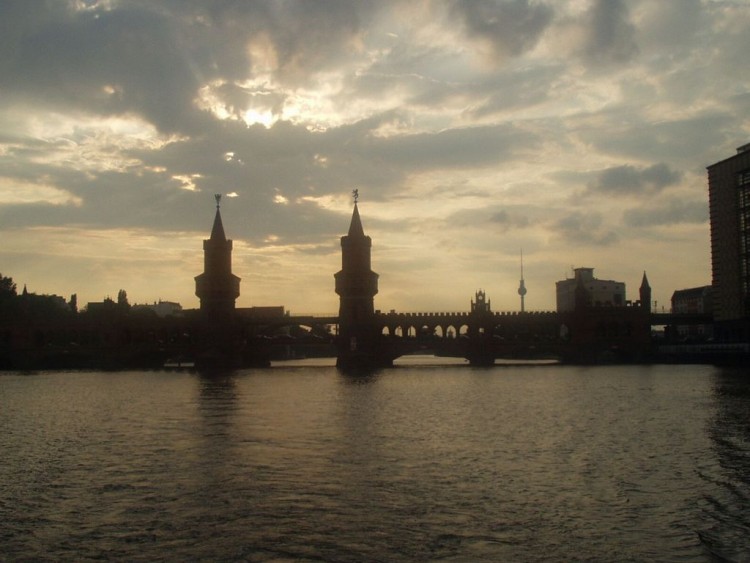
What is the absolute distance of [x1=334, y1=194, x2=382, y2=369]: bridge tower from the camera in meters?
111

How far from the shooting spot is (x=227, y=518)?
1973 centimetres

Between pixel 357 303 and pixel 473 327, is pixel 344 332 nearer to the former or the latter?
pixel 357 303

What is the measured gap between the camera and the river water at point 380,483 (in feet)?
57.5

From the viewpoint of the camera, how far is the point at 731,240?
327 ft

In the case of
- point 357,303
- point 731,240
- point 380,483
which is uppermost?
point 731,240

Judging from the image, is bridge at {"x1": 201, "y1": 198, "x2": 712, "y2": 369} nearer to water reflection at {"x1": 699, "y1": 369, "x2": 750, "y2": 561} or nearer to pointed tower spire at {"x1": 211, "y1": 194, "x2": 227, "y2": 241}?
pointed tower spire at {"x1": 211, "y1": 194, "x2": 227, "y2": 241}

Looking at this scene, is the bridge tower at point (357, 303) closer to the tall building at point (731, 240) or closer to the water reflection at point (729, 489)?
the tall building at point (731, 240)

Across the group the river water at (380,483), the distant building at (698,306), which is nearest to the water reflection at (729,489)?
the river water at (380,483)

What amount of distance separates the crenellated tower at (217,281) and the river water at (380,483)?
6945 cm

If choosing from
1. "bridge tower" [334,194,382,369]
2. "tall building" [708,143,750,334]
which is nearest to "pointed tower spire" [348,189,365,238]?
"bridge tower" [334,194,382,369]

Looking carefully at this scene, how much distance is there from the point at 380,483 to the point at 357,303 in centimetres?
8921

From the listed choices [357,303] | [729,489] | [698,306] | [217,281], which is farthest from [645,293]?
[729,489]

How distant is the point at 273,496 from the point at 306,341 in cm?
9168

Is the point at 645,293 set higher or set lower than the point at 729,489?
higher
